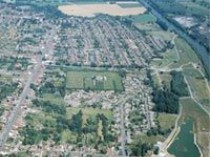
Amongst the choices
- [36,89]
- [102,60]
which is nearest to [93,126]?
[36,89]

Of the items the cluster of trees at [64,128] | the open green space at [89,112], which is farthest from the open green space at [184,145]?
the open green space at [89,112]

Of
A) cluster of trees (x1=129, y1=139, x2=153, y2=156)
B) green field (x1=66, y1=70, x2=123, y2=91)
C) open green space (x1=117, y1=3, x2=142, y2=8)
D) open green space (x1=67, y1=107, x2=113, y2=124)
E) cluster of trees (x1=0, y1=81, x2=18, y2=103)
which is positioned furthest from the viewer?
open green space (x1=117, y1=3, x2=142, y2=8)

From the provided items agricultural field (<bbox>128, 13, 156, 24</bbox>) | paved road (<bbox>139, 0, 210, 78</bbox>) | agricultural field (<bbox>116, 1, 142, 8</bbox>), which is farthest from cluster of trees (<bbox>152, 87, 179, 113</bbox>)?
agricultural field (<bbox>116, 1, 142, 8</bbox>)

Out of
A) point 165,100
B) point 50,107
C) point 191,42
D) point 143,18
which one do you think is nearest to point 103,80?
point 165,100

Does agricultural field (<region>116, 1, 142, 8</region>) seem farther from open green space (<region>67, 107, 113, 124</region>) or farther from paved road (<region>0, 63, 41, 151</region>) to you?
open green space (<region>67, 107, 113, 124</region>)

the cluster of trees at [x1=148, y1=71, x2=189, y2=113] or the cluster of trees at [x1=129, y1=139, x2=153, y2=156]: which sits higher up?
the cluster of trees at [x1=129, y1=139, x2=153, y2=156]

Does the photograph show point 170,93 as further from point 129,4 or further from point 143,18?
point 129,4

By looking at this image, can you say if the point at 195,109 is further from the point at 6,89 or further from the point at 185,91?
the point at 6,89
